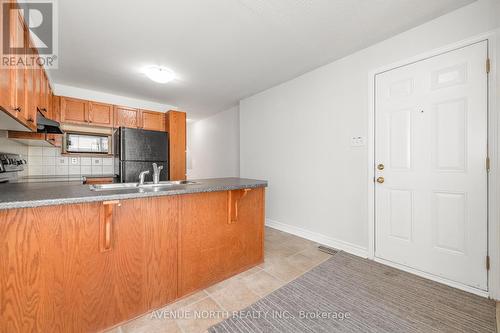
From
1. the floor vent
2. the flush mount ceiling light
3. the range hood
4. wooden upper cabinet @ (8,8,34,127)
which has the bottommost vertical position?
the floor vent

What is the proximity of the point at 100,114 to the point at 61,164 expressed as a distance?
110cm

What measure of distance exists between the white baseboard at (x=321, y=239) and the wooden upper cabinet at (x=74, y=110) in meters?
3.80

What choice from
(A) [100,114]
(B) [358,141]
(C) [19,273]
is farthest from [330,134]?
(A) [100,114]

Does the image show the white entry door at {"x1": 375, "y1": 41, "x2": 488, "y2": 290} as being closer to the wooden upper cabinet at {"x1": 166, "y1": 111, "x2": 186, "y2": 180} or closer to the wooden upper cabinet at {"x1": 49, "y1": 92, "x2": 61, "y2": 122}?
the wooden upper cabinet at {"x1": 166, "y1": 111, "x2": 186, "y2": 180}

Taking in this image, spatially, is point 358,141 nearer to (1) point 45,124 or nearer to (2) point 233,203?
(2) point 233,203

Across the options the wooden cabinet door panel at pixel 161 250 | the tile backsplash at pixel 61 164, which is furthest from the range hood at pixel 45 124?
the wooden cabinet door panel at pixel 161 250

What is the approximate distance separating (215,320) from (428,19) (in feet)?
10.8

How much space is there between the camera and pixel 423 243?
79.7 inches

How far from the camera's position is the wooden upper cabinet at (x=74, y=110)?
3.37 m

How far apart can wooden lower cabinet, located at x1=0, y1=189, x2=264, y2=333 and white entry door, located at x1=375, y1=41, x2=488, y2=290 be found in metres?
1.80

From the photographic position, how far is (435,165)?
1.96 meters

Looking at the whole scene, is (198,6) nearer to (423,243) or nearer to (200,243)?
(200,243)

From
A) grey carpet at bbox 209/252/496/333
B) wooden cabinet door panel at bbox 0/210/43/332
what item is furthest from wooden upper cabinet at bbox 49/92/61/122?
grey carpet at bbox 209/252/496/333

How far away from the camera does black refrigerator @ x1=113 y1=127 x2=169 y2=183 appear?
348 cm
